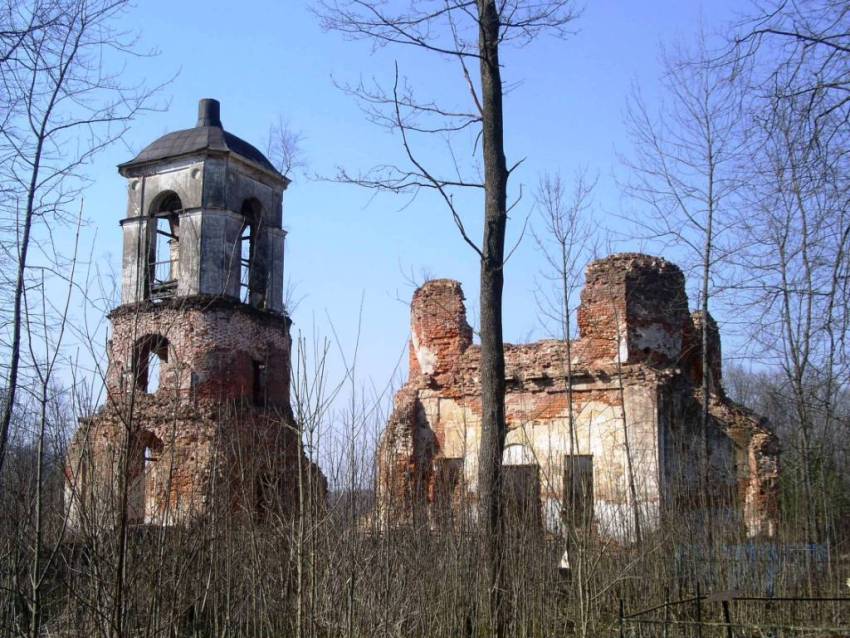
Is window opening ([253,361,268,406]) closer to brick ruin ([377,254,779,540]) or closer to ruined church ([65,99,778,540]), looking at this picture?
ruined church ([65,99,778,540])

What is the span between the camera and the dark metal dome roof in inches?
658

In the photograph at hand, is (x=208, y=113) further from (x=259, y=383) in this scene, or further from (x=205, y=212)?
(x=259, y=383)

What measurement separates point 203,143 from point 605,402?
28.6ft

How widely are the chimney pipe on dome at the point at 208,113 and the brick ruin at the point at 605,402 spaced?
5.92m

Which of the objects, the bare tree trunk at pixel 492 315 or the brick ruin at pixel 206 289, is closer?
the bare tree trunk at pixel 492 315

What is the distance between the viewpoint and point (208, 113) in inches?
696

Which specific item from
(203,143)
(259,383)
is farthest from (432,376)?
(203,143)

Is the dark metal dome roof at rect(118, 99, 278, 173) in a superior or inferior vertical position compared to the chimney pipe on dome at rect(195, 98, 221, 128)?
inferior

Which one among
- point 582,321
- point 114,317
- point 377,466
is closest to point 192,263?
point 114,317

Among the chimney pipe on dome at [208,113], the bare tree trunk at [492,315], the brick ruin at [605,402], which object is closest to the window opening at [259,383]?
the brick ruin at [605,402]

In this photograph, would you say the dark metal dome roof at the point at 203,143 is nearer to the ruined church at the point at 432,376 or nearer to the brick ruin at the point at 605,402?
the ruined church at the point at 432,376

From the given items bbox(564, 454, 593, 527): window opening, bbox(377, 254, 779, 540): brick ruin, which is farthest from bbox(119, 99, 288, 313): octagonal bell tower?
bbox(564, 454, 593, 527): window opening

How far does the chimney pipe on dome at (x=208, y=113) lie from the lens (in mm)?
17531

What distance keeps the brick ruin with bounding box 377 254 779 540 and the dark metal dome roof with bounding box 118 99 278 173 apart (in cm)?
496
